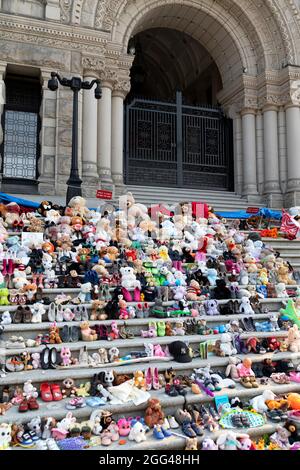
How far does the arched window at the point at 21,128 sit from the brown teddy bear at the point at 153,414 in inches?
384

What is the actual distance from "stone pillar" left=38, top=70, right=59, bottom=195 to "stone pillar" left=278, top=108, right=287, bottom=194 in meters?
8.26

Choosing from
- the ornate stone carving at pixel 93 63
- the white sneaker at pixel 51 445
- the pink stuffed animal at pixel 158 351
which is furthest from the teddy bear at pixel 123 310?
the ornate stone carving at pixel 93 63

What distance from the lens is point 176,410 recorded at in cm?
441

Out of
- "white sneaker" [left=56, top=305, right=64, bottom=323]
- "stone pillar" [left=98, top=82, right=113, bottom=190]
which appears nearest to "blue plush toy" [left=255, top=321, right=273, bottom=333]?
"white sneaker" [left=56, top=305, right=64, bottom=323]

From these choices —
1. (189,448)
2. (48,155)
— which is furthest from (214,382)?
(48,155)

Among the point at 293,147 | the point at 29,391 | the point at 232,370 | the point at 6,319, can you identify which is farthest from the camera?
the point at 293,147

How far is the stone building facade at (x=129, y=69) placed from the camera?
39.1 feet

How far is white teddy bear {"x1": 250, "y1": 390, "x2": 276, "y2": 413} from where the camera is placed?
4.53 metres

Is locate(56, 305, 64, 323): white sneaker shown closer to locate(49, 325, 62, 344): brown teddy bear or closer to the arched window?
locate(49, 325, 62, 344): brown teddy bear

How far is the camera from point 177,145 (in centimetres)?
1502

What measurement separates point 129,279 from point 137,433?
3.27 meters

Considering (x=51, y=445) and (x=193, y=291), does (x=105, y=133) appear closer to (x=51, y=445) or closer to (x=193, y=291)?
(x=193, y=291)

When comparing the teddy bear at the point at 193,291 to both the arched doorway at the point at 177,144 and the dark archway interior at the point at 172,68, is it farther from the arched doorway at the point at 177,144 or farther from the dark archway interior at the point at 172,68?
the dark archway interior at the point at 172,68

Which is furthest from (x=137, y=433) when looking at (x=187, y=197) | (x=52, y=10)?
(x=52, y=10)
